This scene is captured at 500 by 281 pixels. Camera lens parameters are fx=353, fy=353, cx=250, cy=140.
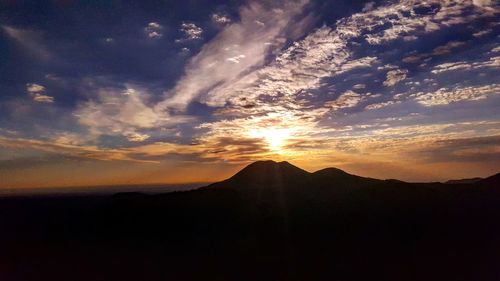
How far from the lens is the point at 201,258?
4094 centimetres

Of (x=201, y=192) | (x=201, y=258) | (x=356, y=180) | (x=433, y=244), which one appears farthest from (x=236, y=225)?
(x=356, y=180)

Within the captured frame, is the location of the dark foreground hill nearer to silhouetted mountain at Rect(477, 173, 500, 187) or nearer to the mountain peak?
silhouetted mountain at Rect(477, 173, 500, 187)

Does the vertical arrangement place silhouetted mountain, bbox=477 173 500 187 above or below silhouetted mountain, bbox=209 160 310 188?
below

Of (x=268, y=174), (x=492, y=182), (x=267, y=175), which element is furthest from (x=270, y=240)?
(x=268, y=174)

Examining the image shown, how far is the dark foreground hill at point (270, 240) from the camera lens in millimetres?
36094

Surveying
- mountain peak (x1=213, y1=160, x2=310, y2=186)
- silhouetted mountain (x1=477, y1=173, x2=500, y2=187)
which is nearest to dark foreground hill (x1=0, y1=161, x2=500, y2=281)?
silhouetted mountain (x1=477, y1=173, x2=500, y2=187)

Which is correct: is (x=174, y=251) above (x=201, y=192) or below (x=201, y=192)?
below

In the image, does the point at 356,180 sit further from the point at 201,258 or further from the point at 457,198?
the point at 201,258

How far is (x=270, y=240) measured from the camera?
4841 cm

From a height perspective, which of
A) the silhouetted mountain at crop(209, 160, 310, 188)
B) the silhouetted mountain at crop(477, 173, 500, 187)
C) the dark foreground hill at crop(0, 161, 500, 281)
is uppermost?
the silhouetted mountain at crop(209, 160, 310, 188)

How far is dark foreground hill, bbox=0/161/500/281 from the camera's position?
3609cm

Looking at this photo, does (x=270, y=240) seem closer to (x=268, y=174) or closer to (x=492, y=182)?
(x=492, y=182)

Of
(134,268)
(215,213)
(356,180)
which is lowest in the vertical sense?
(134,268)

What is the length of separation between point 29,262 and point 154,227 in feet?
56.3
